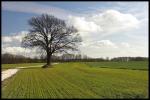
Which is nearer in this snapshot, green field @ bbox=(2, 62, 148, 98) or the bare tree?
green field @ bbox=(2, 62, 148, 98)

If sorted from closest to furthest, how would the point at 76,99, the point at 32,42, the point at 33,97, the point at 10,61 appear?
the point at 76,99, the point at 33,97, the point at 32,42, the point at 10,61

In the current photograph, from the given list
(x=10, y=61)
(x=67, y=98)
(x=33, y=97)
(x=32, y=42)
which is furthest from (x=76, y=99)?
(x=10, y=61)

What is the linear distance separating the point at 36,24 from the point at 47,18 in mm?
2580

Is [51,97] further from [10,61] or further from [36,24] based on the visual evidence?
[10,61]

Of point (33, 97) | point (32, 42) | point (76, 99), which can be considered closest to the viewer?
point (76, 99)

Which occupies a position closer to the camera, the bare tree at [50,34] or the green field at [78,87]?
the green field at [78,87]

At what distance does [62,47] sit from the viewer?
209ft

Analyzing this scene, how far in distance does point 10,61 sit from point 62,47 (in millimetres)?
61979

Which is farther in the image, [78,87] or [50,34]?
[50,34]

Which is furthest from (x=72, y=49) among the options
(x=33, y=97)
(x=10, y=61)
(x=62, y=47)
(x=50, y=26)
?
(x=10, y=61)

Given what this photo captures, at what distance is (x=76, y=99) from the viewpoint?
14.8 metres

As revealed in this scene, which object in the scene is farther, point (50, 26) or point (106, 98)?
point (50, 26)

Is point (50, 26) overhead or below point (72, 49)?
overhead

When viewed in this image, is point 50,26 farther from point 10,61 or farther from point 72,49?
point 10,61
